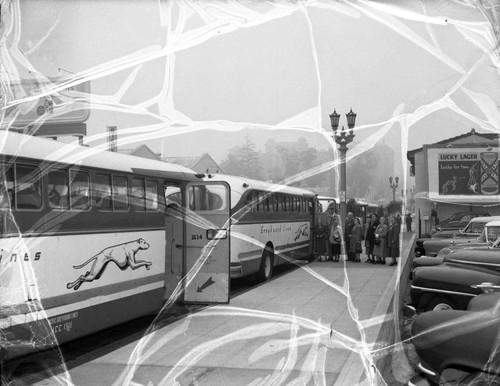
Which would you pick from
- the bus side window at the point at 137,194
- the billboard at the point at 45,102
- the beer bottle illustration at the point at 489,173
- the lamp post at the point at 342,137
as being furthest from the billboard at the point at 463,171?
the bus side window at the point at 137,194

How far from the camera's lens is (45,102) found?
396cm

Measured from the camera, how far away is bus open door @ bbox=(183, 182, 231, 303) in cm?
720

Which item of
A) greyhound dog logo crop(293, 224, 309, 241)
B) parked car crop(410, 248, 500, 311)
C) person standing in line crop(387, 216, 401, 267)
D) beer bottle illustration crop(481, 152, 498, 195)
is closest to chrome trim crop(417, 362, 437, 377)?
beer bottle illustration crop(481, 152, 498, 195)

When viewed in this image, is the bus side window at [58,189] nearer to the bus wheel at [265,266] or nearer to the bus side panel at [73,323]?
the bus side panel at [73,323]

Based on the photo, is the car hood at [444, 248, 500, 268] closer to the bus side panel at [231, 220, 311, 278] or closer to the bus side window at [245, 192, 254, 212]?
the bus side window at [245, 192, 254, 212]

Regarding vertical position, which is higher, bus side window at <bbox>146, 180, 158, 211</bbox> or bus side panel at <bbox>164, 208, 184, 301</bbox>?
bus side window at <bbox>146, 180, 158, 211</bbox>

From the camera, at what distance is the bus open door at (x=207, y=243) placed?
23.6 feet

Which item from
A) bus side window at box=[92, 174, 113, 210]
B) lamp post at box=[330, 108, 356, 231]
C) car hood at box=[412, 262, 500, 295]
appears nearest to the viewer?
lamp post at box=[330, 108, 356, 231]

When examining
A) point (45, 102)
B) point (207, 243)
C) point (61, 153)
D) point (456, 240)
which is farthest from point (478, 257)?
point (45, 102)

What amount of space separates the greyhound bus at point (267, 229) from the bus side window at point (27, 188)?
2.91m

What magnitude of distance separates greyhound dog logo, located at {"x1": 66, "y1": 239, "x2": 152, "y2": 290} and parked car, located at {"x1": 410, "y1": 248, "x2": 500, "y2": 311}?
3.73m

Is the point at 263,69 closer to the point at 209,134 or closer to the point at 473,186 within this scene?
the point at 209,134

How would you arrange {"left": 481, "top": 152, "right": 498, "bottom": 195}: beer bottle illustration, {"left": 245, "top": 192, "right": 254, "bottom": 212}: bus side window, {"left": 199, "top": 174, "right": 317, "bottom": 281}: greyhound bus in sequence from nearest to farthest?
{"left": 481, "top": 152, "right": 498, "bottom": 195}: beer bottle illustration, {"left": 245, "top": 192, "right": 254, "bottom": 212}: bus side window, {"left": 199, "top": 174, "right": 317, "bottom": 281}: greyhound bus

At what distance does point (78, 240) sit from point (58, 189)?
25.1 inches
